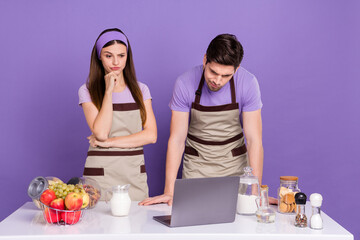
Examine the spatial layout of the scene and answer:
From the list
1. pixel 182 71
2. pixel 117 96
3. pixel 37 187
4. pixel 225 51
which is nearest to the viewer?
pixel 37 187

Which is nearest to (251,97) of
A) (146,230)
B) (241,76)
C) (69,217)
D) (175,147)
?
(241,76)

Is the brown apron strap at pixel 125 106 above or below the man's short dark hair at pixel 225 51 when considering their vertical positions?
below

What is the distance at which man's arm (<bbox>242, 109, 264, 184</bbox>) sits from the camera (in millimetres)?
2658

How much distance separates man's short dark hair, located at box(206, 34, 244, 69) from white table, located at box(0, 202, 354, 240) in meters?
0.85

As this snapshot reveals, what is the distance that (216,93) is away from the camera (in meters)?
2.83

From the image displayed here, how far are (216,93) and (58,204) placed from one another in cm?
131

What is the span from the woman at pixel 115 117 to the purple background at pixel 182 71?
859 millimetres

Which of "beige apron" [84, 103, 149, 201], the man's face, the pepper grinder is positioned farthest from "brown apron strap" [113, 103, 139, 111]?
the pepper grinder

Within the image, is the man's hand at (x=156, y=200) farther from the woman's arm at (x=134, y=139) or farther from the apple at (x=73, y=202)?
the woman's arm at (x=134, y=139)

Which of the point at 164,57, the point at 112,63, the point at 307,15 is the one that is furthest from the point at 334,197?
the point at 112,63

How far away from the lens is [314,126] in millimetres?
3771

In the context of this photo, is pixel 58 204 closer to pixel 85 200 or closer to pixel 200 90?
pixel 85 200

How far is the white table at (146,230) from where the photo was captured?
1750mm

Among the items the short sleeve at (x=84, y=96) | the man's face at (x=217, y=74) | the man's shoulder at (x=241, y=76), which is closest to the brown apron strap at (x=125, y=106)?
the short sleeve at (x=84, y=96)
